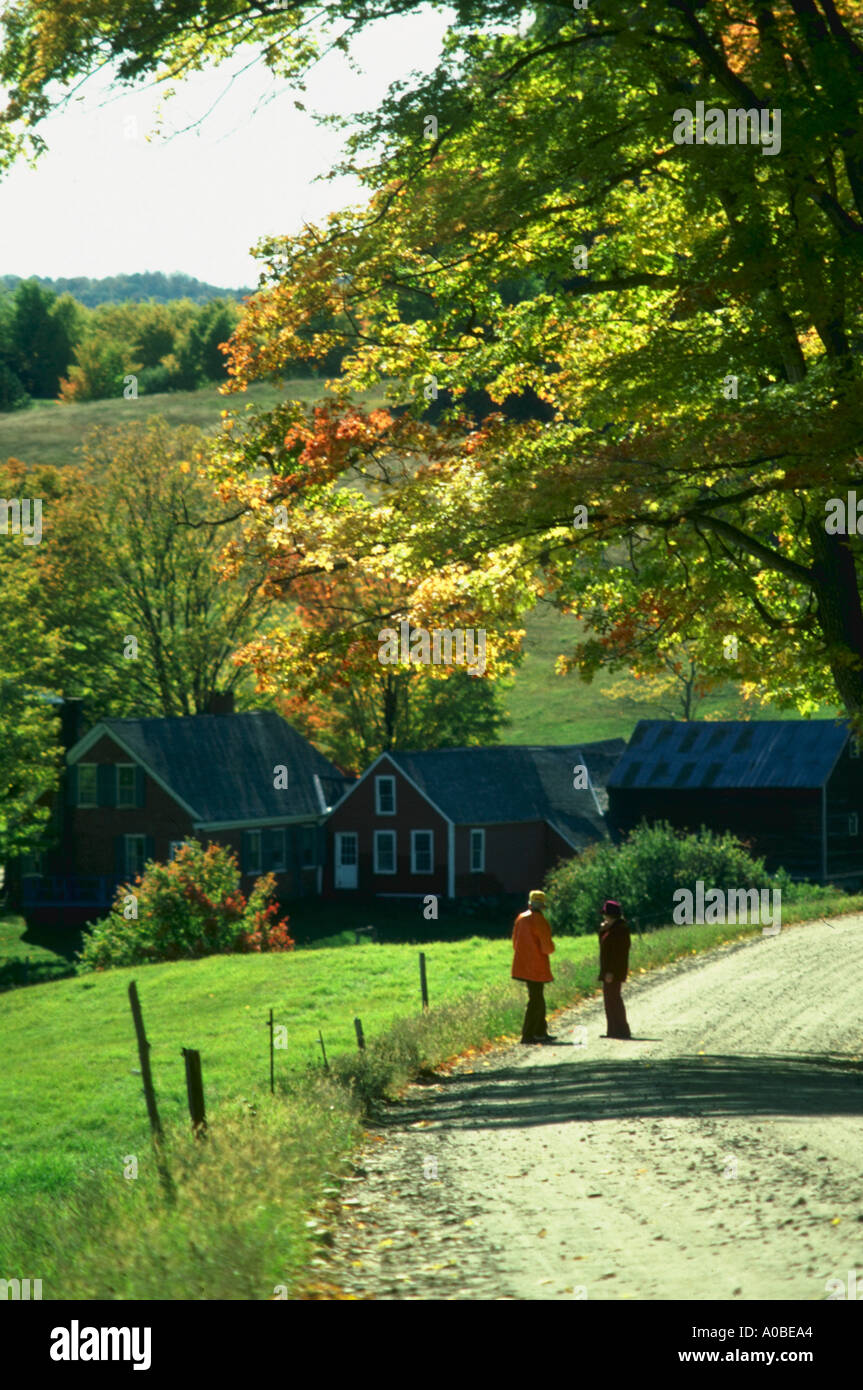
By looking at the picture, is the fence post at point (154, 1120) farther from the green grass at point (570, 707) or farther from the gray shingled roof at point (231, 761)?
the green grass at point (570, 707)

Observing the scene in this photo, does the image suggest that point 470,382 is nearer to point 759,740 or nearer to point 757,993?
point 757,993

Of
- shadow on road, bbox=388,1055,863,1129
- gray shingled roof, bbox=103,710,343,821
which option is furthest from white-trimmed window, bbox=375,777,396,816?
shadow on road, bbox=388,1055,863,1129

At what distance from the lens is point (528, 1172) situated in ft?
33.3

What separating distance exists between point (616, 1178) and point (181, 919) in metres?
27.0

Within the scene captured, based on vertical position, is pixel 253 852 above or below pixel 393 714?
below

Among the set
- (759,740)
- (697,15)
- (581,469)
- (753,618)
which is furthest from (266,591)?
(759,740)

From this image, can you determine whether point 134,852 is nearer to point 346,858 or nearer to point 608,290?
point 346,858

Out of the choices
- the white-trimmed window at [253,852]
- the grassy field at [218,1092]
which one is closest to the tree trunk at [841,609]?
the grassy field at [218,1092]

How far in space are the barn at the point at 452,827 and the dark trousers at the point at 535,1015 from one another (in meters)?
33.5

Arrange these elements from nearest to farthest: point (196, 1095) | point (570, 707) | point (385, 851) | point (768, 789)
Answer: point (196, 1095) < point (768, 789) < point (385, 851) < point (570, 707)

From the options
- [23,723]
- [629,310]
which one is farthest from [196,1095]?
[23,723]

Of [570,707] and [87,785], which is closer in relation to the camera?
[87,785]

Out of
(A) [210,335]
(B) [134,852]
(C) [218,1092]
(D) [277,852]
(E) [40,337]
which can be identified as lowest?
(C) [218,1092]

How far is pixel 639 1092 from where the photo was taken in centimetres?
1316
